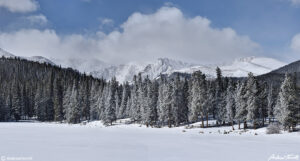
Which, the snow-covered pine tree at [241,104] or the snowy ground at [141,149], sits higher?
the snow-covered pine tree at [241,104]

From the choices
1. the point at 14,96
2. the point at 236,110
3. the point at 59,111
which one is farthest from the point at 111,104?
the point at 14,96

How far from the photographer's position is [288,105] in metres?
48.4

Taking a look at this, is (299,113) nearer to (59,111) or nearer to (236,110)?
(236,110)

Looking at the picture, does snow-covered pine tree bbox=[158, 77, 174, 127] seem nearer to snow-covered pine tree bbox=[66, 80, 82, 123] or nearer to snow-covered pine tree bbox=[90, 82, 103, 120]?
snow-covered pine tree bbox=[66, 80, 82, 123]

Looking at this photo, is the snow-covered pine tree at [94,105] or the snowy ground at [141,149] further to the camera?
the snow-covered pine tree at [94,105]

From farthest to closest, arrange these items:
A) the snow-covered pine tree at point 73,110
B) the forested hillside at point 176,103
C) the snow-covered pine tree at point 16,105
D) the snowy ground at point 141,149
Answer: the snow-covered pine tree at point 16,105 < the snow-covered pine tree at point 73,110 < the forested hillside at point 176,103 < the snowy ground at point 141,149

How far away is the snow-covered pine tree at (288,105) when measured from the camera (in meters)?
47.6

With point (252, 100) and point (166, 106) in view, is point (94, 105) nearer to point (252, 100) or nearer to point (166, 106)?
point (166, 106)

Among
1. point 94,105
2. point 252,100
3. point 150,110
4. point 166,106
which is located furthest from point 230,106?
point 94,105

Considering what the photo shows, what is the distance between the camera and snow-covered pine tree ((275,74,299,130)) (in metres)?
47.6

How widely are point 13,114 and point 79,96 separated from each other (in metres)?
35.5

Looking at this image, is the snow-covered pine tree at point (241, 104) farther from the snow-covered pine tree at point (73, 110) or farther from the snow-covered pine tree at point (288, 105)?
the snow-covered pine tree at point (73, 110)

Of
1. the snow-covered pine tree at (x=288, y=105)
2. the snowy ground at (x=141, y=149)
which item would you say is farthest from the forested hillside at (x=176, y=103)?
the snowy ground at (x=141, y=149)

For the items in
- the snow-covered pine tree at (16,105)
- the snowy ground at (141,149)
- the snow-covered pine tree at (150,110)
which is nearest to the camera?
the snowy ground at (141,149)
